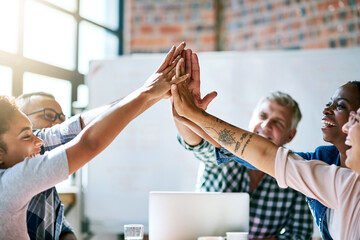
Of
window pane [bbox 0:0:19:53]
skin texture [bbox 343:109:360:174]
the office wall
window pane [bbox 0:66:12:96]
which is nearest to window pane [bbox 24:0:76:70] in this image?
window pane [bbox 0:0:19:53]

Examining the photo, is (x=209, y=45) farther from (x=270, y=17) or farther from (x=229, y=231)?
(x=229, y=231)

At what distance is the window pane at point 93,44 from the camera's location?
13.1 feet

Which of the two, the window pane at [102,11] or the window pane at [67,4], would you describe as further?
the window pane at [102,11]

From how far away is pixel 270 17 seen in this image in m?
4.04

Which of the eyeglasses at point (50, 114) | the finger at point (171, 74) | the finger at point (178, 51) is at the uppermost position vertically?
the finger at point (178, 51)

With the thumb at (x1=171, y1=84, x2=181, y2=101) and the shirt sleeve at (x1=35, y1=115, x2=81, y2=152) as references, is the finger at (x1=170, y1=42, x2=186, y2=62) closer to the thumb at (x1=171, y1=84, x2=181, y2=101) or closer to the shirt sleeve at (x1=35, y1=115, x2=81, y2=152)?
the thumb at (x1=171, y1=84, x2=181, y2=101)

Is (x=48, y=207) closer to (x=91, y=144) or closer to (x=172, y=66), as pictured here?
(x=91, y=144)

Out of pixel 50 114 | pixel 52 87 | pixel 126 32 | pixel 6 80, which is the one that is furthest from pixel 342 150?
pixel 126 32

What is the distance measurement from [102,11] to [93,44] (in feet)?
1.20

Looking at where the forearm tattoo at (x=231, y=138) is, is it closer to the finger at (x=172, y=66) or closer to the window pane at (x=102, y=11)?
the finger at (x=172, y=66)

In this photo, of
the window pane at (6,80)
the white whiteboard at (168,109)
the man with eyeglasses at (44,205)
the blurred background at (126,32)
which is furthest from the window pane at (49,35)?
the man with eyeglasses at (44,205)

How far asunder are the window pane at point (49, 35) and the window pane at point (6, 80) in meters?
0.22

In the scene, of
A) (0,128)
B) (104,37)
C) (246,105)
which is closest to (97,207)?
(246,105)

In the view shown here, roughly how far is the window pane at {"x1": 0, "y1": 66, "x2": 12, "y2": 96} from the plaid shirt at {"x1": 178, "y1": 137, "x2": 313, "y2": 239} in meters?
1.61
